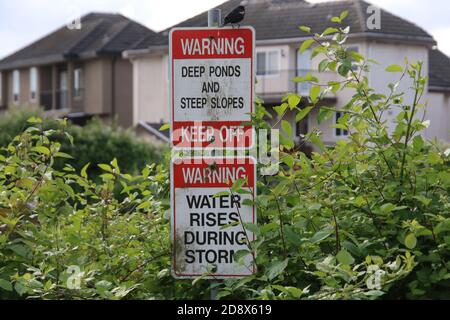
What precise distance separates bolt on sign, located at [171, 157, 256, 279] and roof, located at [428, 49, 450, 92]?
4888 centimetres

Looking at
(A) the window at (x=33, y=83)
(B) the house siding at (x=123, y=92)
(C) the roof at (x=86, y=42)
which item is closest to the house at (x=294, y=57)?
(B) the house siding at (x=123, y=92)

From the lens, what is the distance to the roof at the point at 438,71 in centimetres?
5381

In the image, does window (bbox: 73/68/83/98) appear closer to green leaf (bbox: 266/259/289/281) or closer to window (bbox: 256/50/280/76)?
window (bbox: 256/50/280/76)

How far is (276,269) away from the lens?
15.4 feet

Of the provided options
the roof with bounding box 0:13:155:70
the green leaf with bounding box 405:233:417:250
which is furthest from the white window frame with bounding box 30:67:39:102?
the green leaf with bounding box 405:233:417:250

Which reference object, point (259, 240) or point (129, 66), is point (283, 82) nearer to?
point (129, 66)

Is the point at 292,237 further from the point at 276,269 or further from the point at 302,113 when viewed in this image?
the point at 302,113

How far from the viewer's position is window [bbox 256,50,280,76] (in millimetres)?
52031

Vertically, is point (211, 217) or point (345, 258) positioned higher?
point (211, 217)

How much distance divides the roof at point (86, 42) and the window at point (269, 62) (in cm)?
944

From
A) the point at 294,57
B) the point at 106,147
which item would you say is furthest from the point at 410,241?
the point at 294,57

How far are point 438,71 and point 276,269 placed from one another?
5188 centimetres

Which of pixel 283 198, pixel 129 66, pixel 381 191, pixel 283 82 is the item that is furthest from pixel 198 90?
pixel 129 66

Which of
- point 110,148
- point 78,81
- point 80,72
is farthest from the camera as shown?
point 78,81
